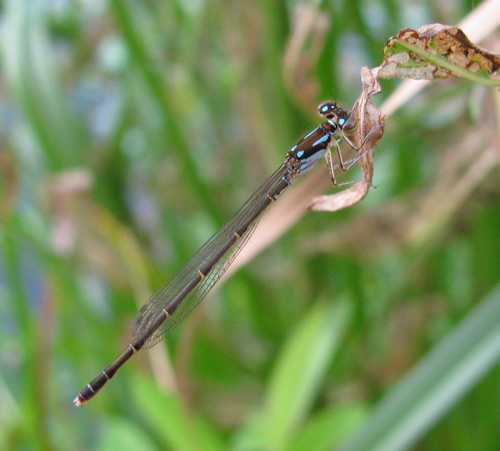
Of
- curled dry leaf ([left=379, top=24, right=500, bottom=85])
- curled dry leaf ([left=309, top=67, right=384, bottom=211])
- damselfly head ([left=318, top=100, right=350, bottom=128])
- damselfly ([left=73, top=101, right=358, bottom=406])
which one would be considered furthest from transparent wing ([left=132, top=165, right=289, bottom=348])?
curled dry leaf ([left=379, top=24, right=500, bottom=85])

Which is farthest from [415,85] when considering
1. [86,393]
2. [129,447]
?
[129,447]

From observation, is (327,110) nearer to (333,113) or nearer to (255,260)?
(333,113)

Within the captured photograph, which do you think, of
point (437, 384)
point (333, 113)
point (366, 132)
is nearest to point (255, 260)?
point (333, 113)

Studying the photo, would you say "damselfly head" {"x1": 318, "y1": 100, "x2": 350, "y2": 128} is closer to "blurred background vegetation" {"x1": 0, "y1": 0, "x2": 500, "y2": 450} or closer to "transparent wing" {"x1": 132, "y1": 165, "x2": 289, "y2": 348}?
"blurred background vegetation" {"x1": 0, "y1": 0, "x2": 500, "y2": 450}

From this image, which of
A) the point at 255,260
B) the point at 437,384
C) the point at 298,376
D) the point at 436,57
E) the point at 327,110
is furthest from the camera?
the point at 255,260

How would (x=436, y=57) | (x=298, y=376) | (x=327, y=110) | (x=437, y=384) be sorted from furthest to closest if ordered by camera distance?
(x=298, y=376), (x=327, y=110), (x=437, y=384), (x=436, y=57)

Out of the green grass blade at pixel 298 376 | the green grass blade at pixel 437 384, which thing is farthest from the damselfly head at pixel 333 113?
the green grass blade at pixel 298 376

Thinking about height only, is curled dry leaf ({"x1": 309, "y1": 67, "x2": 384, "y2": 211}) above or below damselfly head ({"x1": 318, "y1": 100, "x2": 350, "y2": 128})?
below
